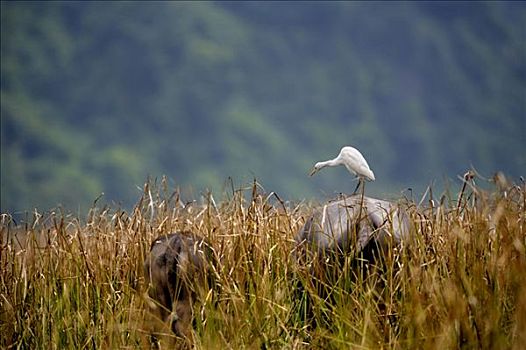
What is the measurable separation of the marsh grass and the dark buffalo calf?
0.07 m

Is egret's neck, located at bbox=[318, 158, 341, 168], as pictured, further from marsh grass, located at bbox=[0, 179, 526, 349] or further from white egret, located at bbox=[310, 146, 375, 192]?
marsh grass, located at bbox=[0, 179, 526, 349]

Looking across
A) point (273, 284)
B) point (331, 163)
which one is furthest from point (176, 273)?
point (331, 163)

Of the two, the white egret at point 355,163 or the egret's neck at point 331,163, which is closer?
the white egret at point 355,163

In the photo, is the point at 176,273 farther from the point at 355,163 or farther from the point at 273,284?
the point at 355,163

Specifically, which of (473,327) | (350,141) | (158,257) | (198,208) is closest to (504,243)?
(473,327)

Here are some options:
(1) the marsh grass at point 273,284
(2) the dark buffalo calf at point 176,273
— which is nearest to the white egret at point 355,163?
(1) the marsh grass at point 273,284

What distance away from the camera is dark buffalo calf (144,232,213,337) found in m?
4.37

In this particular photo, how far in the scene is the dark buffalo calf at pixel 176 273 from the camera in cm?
437

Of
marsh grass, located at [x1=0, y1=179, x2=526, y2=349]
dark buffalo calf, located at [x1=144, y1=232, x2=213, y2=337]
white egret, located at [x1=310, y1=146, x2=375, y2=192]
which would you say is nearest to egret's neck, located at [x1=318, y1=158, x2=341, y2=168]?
white egret, located at [x1=310, y1=146, x2=375, y2=192]

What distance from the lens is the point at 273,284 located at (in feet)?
14.1

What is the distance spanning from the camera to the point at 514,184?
4.50m

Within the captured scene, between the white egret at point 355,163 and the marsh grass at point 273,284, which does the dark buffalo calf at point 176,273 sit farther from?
the white egret at point 355,163

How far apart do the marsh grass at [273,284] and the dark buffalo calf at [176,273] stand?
0.24 ft

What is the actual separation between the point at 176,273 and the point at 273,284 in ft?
1.67
